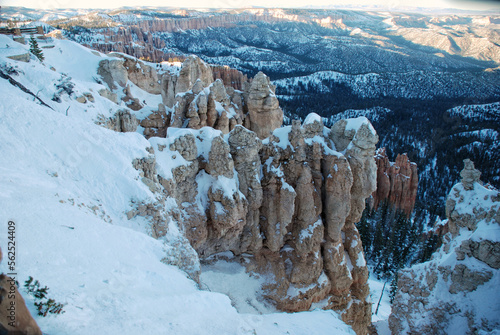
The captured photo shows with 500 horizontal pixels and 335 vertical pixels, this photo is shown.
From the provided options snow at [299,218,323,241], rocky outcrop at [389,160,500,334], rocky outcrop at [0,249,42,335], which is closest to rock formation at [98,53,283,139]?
snow at [299,218,323,241]

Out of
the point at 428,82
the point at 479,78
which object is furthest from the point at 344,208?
A: the point at 479,78

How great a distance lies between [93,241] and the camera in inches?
271

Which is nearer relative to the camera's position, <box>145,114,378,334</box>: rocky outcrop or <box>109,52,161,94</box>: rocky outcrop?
<box>145,114,378,334</box>: rocky outcrop

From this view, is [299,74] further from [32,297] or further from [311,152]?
[32,297]

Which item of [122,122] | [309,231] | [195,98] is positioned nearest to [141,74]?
[195,98]

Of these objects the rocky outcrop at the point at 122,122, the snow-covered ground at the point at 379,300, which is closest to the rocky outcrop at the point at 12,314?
the rocky outcrop at the point at 122,122

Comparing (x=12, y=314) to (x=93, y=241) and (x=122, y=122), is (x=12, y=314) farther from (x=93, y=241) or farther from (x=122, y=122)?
(x=122, y=122)

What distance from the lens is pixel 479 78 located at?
13475 cm

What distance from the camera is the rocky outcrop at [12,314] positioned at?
9.33ft

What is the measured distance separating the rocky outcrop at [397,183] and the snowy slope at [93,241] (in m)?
35.7

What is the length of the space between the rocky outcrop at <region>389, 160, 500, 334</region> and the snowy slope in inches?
135

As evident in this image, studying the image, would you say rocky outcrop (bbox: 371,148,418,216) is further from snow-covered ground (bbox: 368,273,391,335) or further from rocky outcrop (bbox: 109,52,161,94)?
rocky outcrop (bbox: 109,52,161,94)

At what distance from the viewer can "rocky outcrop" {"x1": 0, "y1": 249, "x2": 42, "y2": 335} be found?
2.84 meters

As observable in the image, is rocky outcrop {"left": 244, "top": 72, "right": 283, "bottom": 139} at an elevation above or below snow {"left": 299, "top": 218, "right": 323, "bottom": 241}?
above
